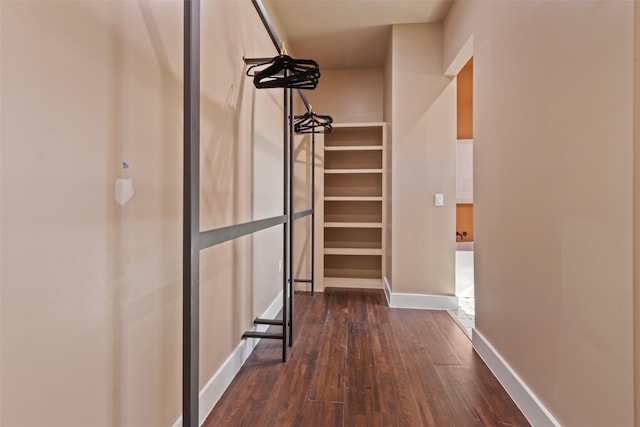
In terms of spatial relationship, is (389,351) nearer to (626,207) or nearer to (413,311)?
(413,311)

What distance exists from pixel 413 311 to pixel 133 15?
304cm

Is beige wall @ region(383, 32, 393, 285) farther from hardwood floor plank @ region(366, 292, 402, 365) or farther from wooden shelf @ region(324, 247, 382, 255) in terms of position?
hardwood floor plank @ region(366, 292, 402, 365)

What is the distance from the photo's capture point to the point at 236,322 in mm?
1960

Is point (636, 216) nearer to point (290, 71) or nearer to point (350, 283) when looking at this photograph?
point (290, 71)

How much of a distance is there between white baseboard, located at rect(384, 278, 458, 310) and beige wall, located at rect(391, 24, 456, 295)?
5cm

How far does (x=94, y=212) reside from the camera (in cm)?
86

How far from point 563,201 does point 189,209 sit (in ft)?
4.54

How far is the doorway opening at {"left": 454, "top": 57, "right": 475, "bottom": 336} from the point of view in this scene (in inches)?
136

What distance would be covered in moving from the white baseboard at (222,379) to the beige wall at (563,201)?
1.51 metres

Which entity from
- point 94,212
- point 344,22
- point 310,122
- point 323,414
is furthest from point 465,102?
point 94,212

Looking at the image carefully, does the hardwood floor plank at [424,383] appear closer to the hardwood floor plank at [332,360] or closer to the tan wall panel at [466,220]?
the hardwood floor plank at [332,360]

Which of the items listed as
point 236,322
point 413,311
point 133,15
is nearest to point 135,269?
point 133,15

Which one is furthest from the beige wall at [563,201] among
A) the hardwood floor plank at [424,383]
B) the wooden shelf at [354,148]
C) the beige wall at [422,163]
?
the wooden shelf at [354,148]

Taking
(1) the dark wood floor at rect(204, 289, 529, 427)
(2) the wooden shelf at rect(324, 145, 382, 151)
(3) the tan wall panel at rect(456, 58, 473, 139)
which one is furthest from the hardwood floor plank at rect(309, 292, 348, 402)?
(3) the tan wall panel at rect(456, 58, 473, 139)
